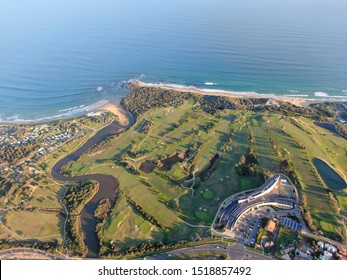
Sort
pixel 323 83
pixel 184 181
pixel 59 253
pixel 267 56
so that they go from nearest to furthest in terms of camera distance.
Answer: pixel 59 253
pixel 184 181
pixel 323 83
pixel 267 56

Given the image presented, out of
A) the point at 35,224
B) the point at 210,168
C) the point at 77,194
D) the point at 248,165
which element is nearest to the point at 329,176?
the point at 248,165

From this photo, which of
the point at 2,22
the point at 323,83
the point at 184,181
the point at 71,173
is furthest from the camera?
the point at 2,22

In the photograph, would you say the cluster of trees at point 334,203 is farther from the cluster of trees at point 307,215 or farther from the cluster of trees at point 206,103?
the cluster of trees at point 206,103

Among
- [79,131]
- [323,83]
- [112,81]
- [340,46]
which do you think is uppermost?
[340,46]

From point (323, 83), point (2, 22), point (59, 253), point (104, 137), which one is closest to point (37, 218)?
point (59, 253)

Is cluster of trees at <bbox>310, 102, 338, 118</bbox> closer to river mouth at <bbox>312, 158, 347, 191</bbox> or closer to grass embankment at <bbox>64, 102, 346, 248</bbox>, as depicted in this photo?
grass embankment at <bbox>64, 102, 346, 248</bbox>

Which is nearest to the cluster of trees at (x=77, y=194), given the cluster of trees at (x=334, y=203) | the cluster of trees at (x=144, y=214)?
the cluster of trees at (x=144, y=214)

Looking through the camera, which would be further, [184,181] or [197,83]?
[197,83]

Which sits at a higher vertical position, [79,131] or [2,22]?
[2,22]

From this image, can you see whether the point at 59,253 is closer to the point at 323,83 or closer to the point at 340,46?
the point at 323,83
